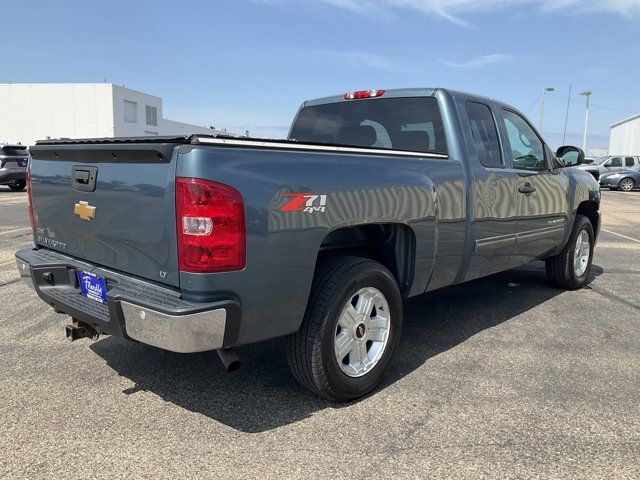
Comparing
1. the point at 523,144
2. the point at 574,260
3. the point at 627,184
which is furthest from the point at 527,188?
the point at 627,184

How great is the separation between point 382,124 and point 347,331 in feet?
6.38

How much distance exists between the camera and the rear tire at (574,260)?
19.2 feet

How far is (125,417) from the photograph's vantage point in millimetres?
2992

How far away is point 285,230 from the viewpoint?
265 centimetres

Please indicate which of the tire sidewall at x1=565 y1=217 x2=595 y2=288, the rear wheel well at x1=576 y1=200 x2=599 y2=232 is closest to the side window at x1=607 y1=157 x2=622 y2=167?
the rear wheel well at x1=576 y1=200 x2=599 y2=232

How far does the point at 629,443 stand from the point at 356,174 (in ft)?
6.60

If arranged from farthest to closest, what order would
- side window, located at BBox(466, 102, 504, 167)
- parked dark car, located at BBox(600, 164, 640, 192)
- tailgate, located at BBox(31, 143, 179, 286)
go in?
parked dark car, located at BBox(600, 164, 640, 192)
side window, located at BBox(466, 102, 504, 167)
tailgate, located at BBox(31, 143, 179, 286)

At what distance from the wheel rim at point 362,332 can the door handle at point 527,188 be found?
1.93 metres

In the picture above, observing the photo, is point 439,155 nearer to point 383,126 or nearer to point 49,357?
point 383,126

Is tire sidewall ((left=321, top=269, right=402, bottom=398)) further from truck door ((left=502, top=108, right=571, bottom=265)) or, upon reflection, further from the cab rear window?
truck door ((left=502, top=108, right=571, bottom=265))

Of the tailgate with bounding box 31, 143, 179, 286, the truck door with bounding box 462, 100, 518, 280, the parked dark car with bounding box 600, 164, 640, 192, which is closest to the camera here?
the tailgate with bounding box 31, 143, 179, 286

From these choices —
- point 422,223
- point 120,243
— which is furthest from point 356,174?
point 120,243

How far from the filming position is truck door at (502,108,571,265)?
4.69m

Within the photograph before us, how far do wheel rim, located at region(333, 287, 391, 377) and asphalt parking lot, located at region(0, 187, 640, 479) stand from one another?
24 cm
